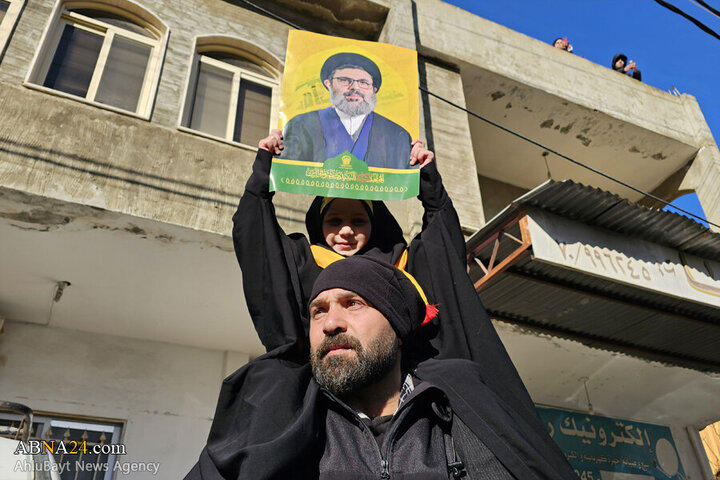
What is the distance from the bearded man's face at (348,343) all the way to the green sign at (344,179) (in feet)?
1.85

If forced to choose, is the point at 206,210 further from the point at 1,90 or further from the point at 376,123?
the point at 376,123

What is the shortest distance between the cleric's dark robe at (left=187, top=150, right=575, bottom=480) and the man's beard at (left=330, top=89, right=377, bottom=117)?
48cm

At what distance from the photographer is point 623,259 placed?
5508 millimetres

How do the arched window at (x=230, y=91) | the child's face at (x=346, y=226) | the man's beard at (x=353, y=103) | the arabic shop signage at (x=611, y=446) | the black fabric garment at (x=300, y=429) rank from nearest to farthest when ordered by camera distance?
the black fabric garment at (x=300, y=429)
the child's face at (x=346, y=226)
the man's beard at (x=353, y=103)
the arched window at (x=230, y=91)
the arabic shop signage at (x=611, y=446)

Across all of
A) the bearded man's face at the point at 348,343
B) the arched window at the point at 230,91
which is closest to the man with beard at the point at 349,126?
the bearded man's face at the point at 348,343

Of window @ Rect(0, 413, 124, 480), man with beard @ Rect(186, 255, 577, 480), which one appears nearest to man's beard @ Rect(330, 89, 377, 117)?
man with beard @ Rect(186, 255, 577, 480)

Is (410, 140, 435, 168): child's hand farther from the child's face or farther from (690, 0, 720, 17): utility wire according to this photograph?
(690, 0, 720, 17): utility wire

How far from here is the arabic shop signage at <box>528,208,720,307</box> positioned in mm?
5102

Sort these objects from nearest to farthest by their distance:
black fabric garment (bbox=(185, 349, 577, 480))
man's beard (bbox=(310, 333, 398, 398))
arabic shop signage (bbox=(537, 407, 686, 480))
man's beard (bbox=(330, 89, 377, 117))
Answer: black fabric garment (bbox=(185, 349, 577, 480)), man's beard (bbox=(310, 333, 398, 398)), man's beard (bbox=(330, 89, 377, 117)), arabic shop signage (bbox=(537, 407, 686, 480))

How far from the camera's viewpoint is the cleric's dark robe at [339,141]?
2.60 m

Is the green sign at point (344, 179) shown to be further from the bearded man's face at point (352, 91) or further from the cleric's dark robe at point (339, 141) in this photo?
the bearded man's face at point (352, 91)

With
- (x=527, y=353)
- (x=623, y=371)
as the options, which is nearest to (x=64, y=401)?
(x=527, y=353)

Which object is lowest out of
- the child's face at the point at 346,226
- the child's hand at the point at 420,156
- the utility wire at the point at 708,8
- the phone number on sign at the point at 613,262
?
the child's face at the point at 346,226

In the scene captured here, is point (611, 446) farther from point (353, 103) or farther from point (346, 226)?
point (353, 103)
